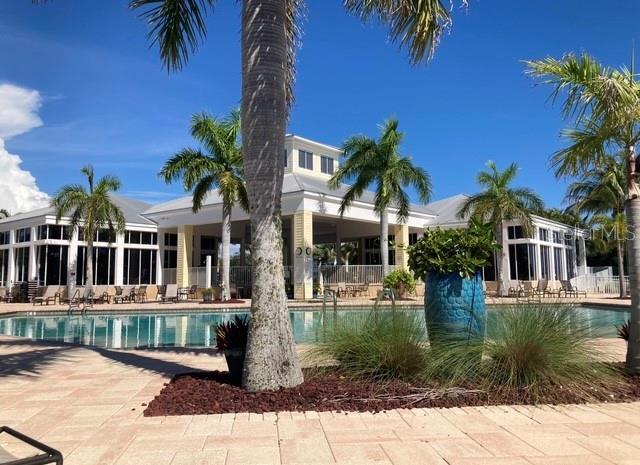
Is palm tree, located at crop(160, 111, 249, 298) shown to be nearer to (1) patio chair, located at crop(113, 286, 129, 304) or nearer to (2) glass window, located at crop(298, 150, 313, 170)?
(1) patio chair, located at crop(113, 286, 129, 304)

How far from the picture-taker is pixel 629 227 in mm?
6117

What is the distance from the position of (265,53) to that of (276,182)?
1461mm

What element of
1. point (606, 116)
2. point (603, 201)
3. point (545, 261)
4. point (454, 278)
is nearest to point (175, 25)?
point (454, 278)

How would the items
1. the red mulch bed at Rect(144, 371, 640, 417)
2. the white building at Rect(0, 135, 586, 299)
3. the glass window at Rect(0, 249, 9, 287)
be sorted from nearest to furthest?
the red mulch bed at Rect(144, 371, 640, 417), the white building at Rect(0, 135, 586, 299), the glass window at Rect(0, 249, 9, 287)

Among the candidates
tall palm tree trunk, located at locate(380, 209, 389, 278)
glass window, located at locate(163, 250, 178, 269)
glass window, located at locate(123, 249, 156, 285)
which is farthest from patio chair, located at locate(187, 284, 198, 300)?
tall palm tree trunk, located at locate(380, 209, 389, 278)

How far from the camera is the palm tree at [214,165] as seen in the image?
70.2ft

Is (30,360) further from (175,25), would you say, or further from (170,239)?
(170,239)

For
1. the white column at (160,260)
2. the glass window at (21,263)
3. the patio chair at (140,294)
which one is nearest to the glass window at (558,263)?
the white column at (160,260)

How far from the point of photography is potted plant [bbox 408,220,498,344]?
5793mm

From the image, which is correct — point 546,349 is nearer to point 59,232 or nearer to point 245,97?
point 245,97

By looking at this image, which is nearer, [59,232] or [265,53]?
[265,53]

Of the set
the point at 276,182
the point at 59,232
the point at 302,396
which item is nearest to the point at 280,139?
the point at 276,182

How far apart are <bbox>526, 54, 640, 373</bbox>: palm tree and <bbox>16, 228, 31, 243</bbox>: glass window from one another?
2873cm

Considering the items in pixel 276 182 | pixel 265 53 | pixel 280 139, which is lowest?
pixel 276 182
